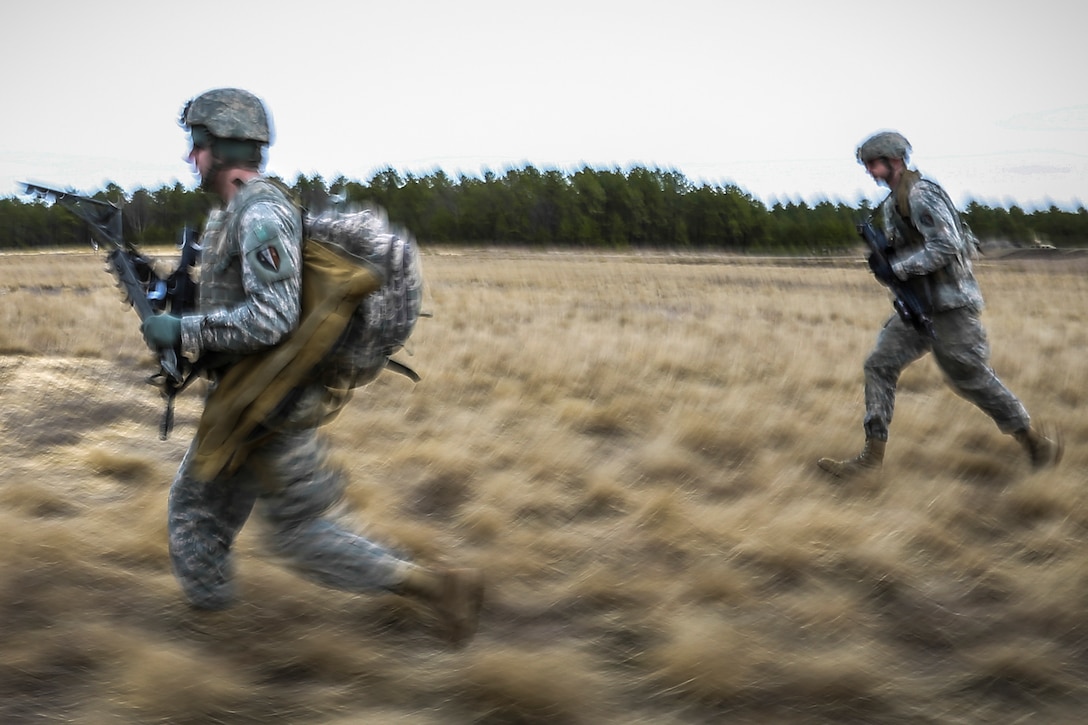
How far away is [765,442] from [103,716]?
193 inches

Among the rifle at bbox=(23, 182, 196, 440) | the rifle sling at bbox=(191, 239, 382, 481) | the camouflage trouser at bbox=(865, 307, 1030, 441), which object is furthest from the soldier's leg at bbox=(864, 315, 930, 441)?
the rifle at bbox=(23, 182, 196, 440)

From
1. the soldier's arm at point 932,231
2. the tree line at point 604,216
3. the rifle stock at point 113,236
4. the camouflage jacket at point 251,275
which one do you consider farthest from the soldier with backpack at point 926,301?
the tree line at point 604,216

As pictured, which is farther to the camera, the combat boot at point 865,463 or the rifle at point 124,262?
the combat boot at point 865,463

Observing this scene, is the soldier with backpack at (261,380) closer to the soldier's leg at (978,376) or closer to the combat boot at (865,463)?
the combat boot at (865,463)

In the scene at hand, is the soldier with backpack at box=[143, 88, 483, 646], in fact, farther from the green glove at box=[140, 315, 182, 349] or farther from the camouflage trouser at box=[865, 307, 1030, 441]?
the camouflage trouser at box=[865, 307, 1030, 441]

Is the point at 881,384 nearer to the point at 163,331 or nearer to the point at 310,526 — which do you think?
the point at 310,526

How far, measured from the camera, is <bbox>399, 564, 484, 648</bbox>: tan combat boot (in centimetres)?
327

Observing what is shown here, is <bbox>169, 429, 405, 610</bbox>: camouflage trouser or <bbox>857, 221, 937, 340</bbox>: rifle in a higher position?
<bbox>857, 221, 937, 340</bbox>: rifle

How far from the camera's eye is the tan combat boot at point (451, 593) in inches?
129

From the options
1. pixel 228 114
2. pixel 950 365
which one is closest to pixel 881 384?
pixel 950 365

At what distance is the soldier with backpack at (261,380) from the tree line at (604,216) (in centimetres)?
7163

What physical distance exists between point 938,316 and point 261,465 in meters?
4.09

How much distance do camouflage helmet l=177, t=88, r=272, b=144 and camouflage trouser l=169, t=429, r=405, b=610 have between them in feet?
3.13

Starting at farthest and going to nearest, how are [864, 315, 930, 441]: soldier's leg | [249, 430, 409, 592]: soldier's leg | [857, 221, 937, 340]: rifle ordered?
[864, 315, 930, 441]: soldier's leg
[857, 221, 937, 340]: rifle
[249, 430, 409, 592]: soldier's leg
